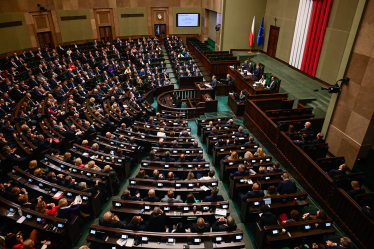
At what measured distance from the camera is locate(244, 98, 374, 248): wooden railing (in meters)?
4.64

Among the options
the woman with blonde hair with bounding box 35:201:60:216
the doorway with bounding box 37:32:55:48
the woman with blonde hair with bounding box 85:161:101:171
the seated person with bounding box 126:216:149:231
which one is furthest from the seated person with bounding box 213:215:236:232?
the doorway with bounding box 37:32:55:48

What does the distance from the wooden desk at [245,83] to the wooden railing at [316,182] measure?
1.86 metres

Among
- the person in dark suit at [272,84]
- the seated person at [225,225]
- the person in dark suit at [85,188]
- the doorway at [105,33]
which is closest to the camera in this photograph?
the seated person at [225,225]

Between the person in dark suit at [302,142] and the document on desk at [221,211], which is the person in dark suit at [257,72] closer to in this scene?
the person in dark suit at [302,142]

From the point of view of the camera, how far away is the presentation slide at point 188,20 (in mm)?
22234

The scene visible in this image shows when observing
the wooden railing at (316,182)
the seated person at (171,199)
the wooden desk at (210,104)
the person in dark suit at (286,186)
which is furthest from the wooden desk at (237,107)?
the seated person at (171,199)

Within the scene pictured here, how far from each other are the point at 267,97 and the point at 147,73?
7.14m

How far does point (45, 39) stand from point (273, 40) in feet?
52.5

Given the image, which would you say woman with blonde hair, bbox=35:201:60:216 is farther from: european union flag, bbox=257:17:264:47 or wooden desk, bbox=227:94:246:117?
european union flag, bbox=257:17:264:47

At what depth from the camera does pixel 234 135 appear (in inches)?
302

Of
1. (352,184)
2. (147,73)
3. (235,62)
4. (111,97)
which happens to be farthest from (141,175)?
(235,62)

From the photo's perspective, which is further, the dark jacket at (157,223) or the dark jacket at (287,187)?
the dark jacket at (287,187)

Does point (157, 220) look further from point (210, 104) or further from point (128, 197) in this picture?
point (210, 104)

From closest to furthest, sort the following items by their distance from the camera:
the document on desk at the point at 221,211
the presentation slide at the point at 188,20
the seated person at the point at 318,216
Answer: the seated person at the point at 318,216 → the document on desk at the point at 221,211 → the presentation slide at the point at 188,20
